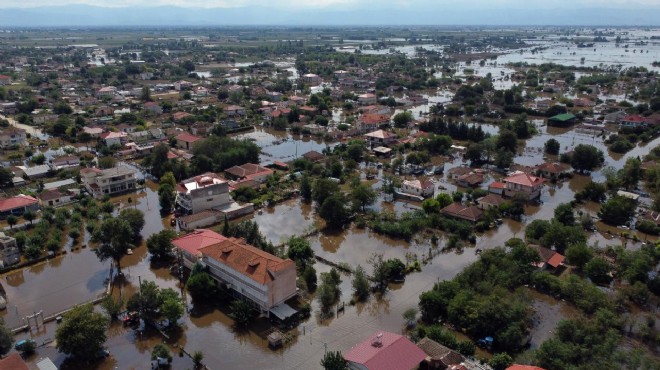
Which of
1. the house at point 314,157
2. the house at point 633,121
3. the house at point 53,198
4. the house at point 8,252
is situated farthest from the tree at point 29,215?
the house at point 633,121

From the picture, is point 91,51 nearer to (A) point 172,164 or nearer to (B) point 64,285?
(A) point 172,164

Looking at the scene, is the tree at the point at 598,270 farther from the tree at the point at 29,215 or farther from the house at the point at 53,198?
the house at the point at 53,198

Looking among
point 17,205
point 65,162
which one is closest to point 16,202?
point 17,205

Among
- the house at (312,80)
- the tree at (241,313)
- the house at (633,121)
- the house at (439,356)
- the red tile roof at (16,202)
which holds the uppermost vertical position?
the house at (312,80)

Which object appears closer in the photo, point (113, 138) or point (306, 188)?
point (306, 188)

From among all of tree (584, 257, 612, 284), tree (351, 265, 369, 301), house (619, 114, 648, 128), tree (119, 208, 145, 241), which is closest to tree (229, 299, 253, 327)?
tree (351, 265, 369, 301)

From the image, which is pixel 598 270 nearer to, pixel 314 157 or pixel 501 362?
pixel 501 362
